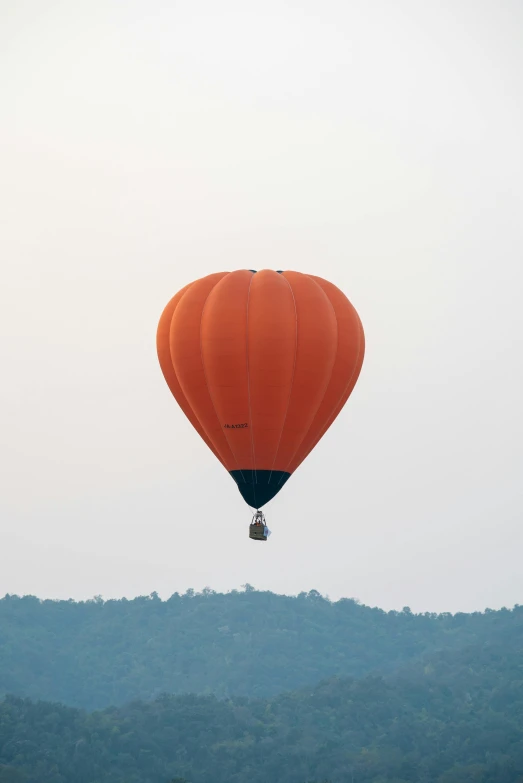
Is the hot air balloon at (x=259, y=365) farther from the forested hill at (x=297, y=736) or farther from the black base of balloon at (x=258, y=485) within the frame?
the forested hill at (x=297, y=736)

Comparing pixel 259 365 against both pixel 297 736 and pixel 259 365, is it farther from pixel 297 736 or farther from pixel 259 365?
pixel 297 736

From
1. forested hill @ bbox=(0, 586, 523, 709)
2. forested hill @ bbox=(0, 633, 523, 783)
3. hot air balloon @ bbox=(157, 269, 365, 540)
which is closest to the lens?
hot air balloon @ bbox=(157, 269, 365, 540)

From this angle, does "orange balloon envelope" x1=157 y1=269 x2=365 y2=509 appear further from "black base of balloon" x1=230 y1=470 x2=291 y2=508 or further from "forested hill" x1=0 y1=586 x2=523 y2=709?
"forested hill" x1=0 y1=586 x2=523 y2=709

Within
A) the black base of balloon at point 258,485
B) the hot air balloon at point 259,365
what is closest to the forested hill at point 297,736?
the black base of balloon at point 258,485

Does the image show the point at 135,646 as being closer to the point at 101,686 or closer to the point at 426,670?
the point at 101,686

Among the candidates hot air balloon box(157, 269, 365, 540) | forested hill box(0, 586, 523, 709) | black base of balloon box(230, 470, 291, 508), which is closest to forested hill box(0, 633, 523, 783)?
forested hill box(0, 586, 523, 709)

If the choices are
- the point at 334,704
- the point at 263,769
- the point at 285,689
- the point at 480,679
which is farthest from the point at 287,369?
the point at 285,689

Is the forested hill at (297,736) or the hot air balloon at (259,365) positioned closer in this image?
the hot air balloon at (259,365)
